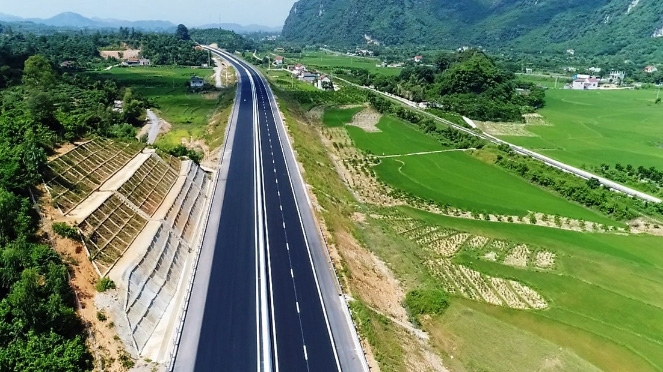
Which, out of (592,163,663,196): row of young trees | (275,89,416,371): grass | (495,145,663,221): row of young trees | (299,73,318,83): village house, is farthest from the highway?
(299,73,318,83): village house

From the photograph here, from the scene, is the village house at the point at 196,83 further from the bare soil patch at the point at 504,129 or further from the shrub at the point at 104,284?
the shrub at the point at 104,284

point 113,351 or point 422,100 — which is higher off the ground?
point 422,100

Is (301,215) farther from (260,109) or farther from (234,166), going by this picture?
(260,109)

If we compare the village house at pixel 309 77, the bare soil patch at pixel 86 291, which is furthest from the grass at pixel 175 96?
the bare soil patch at pixel 86 291

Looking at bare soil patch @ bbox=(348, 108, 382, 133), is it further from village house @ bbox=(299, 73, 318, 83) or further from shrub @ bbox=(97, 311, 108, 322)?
shrub @ bbox=(97, 311, 108, 322)

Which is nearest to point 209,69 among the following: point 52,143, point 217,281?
point 52,143

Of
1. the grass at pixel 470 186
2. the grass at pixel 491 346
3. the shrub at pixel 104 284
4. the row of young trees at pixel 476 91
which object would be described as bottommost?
the grass at pixel 491 346

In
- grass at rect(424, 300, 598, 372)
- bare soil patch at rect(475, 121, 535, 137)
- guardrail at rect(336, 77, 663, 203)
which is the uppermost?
bare soil patch at rect(475, 121, 535, 137)
